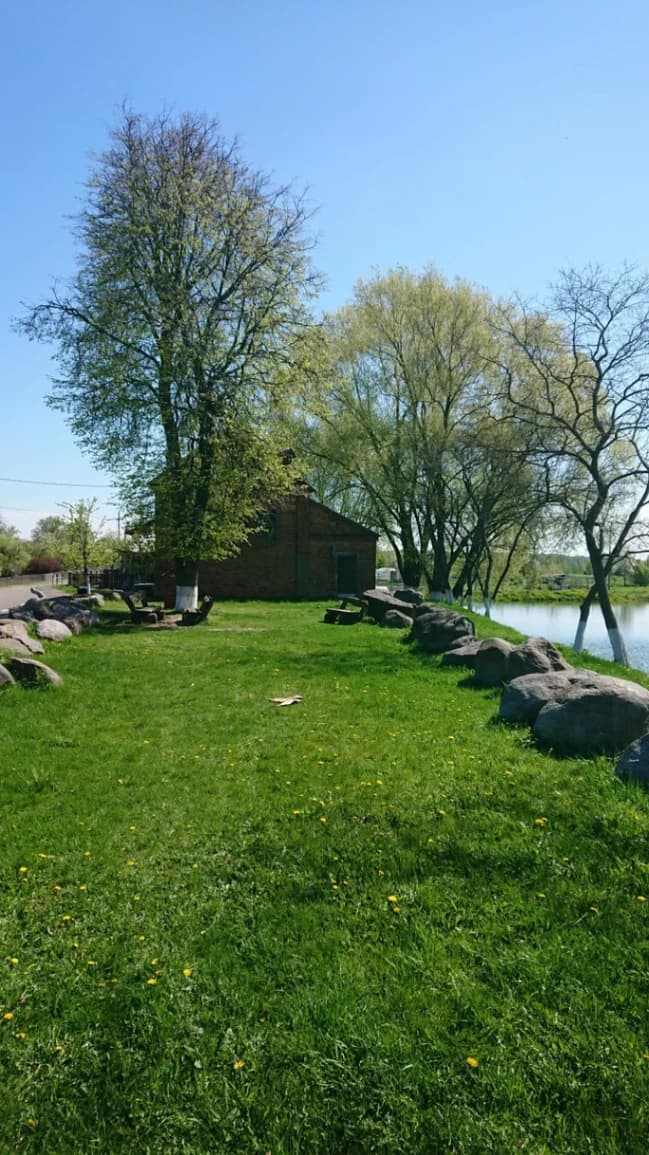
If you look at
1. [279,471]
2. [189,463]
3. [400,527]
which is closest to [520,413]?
[279,471]

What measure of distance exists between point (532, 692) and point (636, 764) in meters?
2.25

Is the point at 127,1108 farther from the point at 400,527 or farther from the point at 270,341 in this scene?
the point at 400,527

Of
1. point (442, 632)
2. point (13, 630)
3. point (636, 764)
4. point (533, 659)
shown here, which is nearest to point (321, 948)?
point (636, 764)

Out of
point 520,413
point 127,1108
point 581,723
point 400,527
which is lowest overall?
point 127,1108

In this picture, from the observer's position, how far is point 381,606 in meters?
21.0

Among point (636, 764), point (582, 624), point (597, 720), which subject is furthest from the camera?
point (582, 624)

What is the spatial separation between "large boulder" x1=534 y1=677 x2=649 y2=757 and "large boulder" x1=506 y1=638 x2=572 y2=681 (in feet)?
8.09

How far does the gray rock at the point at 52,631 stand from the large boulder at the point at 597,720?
10.2 metres

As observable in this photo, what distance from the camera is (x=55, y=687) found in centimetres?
929

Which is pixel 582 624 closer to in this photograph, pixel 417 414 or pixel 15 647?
pixel 15 647

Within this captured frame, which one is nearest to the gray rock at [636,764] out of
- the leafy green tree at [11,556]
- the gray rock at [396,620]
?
the gray rock at [396,620]

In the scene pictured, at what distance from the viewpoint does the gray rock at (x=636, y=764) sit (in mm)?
5262

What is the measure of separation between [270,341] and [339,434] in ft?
39.5

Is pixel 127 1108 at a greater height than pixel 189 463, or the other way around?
pixel 189 463
